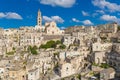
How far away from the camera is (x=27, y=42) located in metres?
62.5

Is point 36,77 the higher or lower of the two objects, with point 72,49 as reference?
lower

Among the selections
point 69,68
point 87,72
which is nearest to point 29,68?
point 69,68

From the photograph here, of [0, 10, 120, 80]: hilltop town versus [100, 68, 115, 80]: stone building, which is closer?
[100, 68, 115, 80]: stone building

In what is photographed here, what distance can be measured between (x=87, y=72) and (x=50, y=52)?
12163 millimetres

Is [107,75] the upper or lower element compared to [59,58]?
lower

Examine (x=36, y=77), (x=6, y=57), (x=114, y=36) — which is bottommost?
(x=36, y=77)

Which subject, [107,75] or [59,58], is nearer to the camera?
[107,75]

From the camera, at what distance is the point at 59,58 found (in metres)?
51.4

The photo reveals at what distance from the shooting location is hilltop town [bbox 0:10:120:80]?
45688 millimetres

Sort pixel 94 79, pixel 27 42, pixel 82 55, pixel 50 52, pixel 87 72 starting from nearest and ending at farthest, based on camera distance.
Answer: pixel 94 79
pixel 87 72
pixel 82 55
pixel 50 52
pixel 27 42

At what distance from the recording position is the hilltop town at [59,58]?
4569cm

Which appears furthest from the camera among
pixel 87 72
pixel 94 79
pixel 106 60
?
pixel 106 60

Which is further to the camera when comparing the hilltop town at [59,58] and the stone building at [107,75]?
the hilltop town at [59,58]

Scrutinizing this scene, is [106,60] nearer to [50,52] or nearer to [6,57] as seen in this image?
[50,52]
